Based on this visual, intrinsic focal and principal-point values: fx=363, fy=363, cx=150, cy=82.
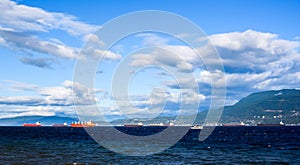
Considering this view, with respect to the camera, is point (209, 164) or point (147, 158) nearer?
point (209, 164)

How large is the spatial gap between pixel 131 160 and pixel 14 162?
880 inches

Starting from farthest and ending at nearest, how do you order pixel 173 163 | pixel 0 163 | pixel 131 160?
pixel 131 160 < pixel 173 163 < pixel 0 163

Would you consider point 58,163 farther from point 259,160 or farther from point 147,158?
point 259,160

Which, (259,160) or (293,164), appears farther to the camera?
(259,160)

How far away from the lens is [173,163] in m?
69.5

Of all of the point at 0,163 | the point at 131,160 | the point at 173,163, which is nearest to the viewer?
the point at 0,163

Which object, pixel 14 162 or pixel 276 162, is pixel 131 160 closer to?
pixel 14 162

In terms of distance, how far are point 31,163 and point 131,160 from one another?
766 inches

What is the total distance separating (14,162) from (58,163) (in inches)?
328

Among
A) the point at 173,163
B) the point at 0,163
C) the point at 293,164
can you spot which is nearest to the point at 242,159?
the point at 293,164

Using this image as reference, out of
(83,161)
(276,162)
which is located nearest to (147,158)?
(83,161)

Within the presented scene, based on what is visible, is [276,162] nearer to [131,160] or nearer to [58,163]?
[131,160]

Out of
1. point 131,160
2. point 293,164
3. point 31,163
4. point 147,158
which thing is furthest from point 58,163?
point 293,164

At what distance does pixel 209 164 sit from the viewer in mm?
69875
